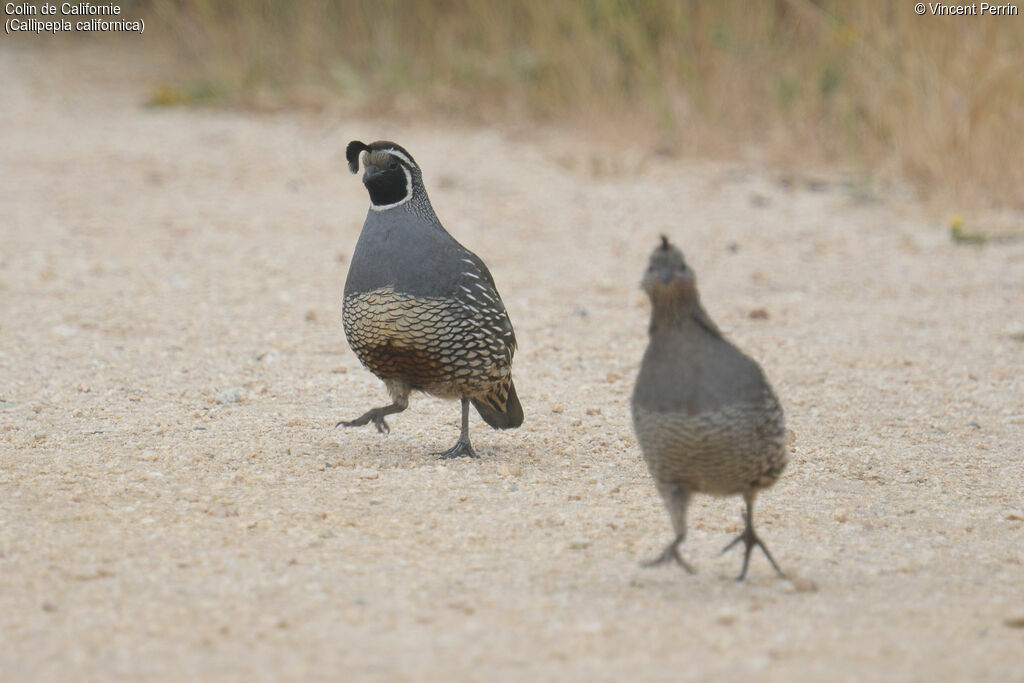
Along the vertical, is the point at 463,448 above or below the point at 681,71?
below

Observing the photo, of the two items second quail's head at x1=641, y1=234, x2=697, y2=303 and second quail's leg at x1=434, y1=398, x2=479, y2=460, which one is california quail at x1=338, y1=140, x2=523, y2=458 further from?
second quail's head at x1=641, y1=234, x2=697, y2=303

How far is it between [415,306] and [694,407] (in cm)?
145

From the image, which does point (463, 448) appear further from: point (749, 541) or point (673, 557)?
point (749, 541)

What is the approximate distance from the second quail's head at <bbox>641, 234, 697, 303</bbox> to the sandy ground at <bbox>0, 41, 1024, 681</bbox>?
769 mm

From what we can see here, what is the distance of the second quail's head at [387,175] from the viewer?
4961 mm

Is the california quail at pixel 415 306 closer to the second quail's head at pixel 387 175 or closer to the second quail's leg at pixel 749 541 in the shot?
the second quail's head at pixel 387 175

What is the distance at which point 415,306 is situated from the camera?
4711 millimetres

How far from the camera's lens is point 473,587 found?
363cm

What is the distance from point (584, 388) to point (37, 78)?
10956 millimetres

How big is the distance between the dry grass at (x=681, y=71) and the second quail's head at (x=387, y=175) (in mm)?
5328

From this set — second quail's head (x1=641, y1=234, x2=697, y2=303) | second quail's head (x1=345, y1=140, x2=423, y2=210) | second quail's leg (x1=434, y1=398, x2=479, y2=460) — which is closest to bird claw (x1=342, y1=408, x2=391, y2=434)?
second quail's leg (x1=434, y1=398, x2=479, y2=460)

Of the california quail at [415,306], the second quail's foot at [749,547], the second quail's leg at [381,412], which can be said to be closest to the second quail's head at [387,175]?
the california quail at [415,306]

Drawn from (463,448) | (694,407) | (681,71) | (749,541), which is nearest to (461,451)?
(463,448)

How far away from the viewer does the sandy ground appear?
327cm
